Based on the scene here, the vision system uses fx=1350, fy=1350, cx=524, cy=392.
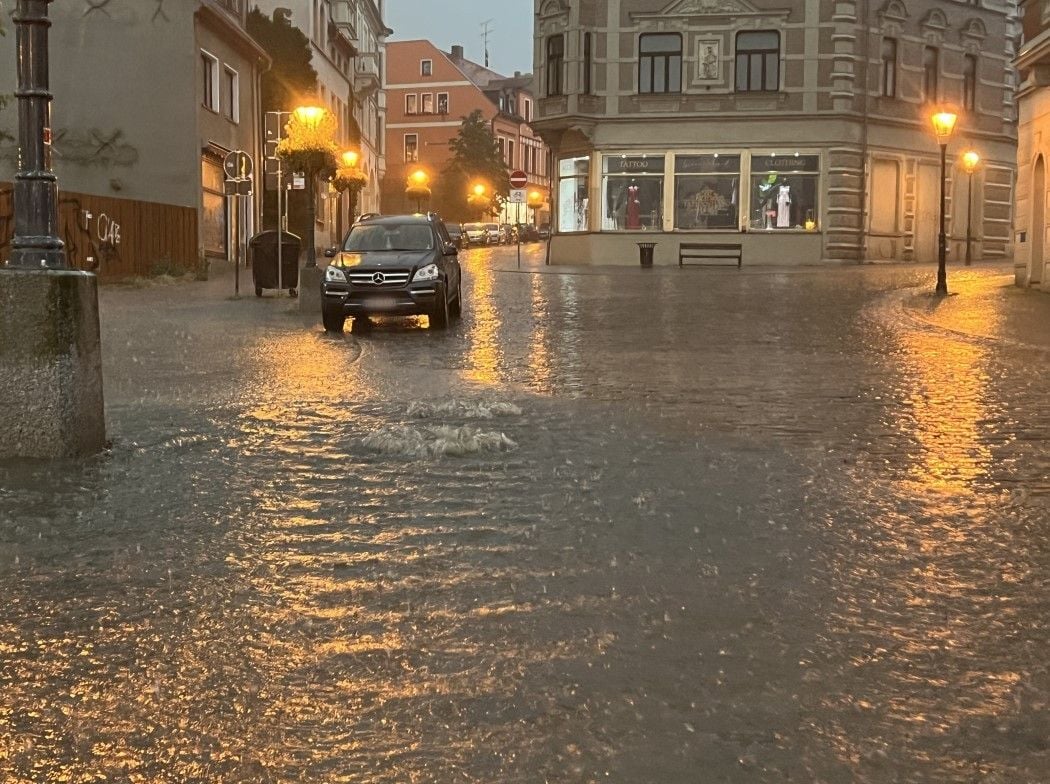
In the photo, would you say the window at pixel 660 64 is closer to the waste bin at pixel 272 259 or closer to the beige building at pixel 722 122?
the beige building at pixel 722 122

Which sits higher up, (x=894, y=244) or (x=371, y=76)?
(x=371, y=76)

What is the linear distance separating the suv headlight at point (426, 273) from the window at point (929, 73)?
110ft

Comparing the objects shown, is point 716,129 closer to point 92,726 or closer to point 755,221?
point 755,221

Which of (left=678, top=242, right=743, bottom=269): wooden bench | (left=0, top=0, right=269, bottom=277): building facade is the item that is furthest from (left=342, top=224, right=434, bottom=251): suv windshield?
(left=678, top=242, right=743, bottom=269): wooden bench

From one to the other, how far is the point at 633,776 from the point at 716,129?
138ft

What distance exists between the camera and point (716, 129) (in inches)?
1729

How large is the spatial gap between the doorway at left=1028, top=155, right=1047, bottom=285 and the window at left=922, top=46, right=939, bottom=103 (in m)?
22.6

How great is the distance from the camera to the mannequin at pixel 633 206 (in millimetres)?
44188

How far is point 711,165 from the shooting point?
A: 4394cm

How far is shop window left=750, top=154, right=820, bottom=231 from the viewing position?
43.8m

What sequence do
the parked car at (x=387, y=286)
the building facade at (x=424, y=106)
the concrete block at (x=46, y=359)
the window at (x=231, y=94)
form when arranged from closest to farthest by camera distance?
the concrete block at (x=46, y=359), the parked car at (x=387, y=286), the window at (x=231, y=94), the building facade at (x=424, y=106)

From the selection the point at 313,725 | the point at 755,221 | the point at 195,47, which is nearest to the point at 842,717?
the point at 313,725

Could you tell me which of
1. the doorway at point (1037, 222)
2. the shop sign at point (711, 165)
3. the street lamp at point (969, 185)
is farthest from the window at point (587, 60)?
the doorway at point (1037, 222)

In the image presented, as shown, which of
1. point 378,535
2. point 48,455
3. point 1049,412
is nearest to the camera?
point 378,535
